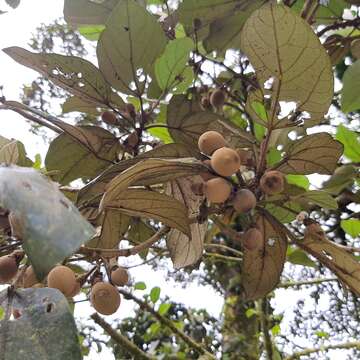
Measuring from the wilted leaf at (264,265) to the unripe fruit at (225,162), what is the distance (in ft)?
0.64

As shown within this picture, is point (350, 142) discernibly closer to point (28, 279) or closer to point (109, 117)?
point (109, 117)

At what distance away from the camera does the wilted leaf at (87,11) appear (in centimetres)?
91

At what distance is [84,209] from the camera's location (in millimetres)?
594

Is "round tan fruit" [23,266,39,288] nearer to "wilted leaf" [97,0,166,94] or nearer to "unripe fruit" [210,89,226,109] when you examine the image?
"wilted leaf" [97,0,166,94]

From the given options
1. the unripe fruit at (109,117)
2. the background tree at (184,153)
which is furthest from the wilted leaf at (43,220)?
the unripe fruit at (109,117)

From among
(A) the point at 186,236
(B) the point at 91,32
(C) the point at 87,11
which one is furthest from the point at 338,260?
(B) the point at 91,32

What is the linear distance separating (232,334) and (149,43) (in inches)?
47.6

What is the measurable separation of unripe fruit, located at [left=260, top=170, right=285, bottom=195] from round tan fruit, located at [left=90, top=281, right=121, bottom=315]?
0.19m

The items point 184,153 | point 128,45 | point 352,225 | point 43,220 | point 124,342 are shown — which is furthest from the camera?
point 124,342

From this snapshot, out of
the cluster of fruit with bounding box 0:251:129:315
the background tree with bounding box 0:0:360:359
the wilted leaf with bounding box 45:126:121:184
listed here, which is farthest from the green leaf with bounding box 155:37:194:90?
the cluster of fruit with bounding box 0:251:129:315

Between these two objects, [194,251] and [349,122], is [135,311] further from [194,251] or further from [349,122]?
[194,251]

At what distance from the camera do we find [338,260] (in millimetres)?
678

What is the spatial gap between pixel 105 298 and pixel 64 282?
0.21 feet

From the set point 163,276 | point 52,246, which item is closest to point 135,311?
point 163,276
